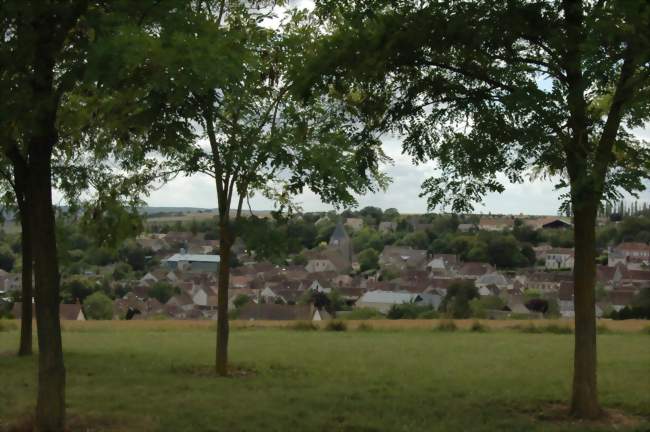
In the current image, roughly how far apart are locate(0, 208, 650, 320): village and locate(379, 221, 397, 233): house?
363mm

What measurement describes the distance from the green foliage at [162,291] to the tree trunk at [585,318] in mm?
46406

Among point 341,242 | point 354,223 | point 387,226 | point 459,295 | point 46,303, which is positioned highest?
point 354,223

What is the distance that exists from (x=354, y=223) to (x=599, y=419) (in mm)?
90982

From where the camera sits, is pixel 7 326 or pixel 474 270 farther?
pixel 474 270

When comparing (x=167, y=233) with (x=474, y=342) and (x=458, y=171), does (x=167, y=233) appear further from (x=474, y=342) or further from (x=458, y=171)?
(x=458, y=171)

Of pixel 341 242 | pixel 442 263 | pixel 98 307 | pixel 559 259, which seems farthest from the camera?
pixel 341 242

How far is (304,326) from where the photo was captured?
2438 cm

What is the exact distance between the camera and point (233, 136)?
12.2m

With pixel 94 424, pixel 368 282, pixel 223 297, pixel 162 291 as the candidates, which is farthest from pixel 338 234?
pixel 94 424

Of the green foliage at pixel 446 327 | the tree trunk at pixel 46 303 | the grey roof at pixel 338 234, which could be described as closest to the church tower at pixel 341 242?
the grey roof at pixel 338 234

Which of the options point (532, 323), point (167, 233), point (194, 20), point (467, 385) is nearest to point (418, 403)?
point (467, 385)

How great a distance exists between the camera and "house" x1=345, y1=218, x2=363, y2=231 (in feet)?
314

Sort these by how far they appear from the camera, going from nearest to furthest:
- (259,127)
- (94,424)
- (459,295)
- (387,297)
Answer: (94,424) → (259,127) → (459,295) → (387,297)

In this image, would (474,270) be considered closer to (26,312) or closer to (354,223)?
(354,223)
